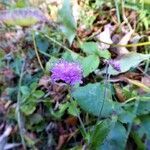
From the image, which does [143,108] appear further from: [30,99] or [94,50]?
[30,99]

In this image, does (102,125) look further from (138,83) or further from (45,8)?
(45,8)

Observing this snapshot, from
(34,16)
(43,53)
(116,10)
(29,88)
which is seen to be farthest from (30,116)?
(116,10)

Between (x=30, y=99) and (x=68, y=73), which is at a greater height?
(x=68, y=73)

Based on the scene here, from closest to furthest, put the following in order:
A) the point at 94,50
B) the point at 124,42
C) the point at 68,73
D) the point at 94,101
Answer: the point at 68,73 → the point at 94,101 → the point at 94,50 → the point at 124,42

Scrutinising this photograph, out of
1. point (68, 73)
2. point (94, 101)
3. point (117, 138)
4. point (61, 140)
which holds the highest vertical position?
point (68, 73)

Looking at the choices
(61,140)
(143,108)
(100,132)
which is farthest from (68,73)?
(61,140)

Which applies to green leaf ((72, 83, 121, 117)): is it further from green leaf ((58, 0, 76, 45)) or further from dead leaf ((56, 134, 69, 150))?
green leaf ((58, 0, 76, 45))

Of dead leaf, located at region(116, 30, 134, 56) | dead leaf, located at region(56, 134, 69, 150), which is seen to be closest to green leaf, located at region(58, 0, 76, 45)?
dead leaf, located at region(116, 30, 134, 56)
